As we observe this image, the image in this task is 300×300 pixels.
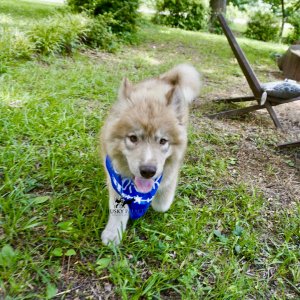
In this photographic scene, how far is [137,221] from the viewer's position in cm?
252

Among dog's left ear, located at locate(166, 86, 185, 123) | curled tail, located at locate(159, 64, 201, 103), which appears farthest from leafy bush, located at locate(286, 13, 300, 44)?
dog's left ear, located at locate(166, 86, 185, 123)

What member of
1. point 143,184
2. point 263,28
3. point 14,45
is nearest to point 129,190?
point 143,184

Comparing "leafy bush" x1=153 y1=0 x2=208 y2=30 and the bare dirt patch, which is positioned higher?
"leafy bush" x1=153 y1=0 x2=208 y2=30

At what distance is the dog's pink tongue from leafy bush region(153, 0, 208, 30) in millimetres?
14535

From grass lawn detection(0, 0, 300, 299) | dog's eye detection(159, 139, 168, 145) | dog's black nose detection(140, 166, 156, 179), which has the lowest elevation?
grass lawn detection(0, 0, 300, 299)

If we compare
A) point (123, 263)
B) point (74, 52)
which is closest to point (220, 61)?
point (74, 52)

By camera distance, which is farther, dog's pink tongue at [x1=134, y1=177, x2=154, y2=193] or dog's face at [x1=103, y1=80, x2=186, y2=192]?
dog's pink tongue at [x1=134, y1=177, x2=154, y2=193]

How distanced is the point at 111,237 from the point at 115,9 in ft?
25.4

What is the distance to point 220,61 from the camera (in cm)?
868

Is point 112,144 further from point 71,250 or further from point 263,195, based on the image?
point 263,195

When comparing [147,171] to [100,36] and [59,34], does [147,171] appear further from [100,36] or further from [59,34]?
[100,36]

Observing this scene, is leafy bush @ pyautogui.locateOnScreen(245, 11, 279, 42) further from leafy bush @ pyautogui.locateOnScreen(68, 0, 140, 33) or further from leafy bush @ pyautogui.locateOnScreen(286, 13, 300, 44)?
leafy bush @ pyautogui.locateOnScreen(68, 0, 140, 33)

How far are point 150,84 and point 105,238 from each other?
1.44 meters

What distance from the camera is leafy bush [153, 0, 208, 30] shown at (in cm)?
1533
